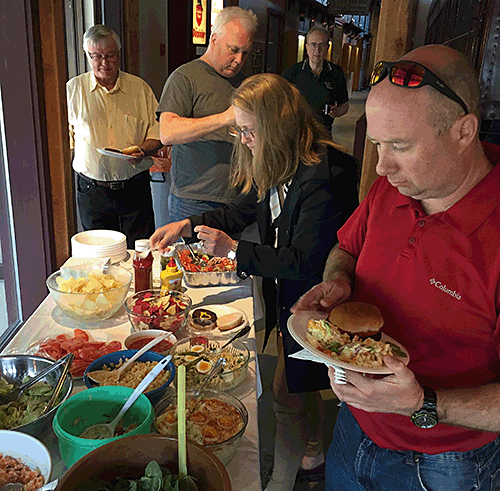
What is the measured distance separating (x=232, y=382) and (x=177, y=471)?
44cm

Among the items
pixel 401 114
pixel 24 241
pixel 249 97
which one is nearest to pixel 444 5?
pixel 249 97

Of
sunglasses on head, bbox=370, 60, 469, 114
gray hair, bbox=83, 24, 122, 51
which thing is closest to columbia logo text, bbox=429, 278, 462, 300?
sunglasses on head, bbox=370, 60, 469, 114

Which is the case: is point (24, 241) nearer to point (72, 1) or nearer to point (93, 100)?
point (93, 100)

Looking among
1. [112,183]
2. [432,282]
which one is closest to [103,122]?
[112,183]

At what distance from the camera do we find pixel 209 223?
2.27 m

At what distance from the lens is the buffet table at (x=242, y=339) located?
1.10 metres

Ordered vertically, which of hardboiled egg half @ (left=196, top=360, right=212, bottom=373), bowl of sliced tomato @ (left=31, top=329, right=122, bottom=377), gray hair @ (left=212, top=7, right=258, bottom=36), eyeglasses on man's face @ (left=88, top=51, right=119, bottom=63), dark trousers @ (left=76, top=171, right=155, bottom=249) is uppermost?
gray hair @ (left=212, top=7, right=258, bottom=36)

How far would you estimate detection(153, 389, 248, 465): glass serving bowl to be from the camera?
1.07 metres

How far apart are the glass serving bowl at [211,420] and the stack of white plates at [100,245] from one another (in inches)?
44.8

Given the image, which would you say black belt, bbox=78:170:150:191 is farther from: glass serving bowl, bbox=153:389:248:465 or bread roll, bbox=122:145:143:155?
glass serving bowl, bbox=153:389:248:465

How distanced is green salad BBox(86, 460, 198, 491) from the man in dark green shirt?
4503mm

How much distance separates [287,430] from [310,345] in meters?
0.99

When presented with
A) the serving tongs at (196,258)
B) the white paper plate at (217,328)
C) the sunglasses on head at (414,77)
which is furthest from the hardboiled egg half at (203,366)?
the sunglasses on head at (414,77)

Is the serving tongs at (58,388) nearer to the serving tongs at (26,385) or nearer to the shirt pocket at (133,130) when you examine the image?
the serving tongs at (26,385)
